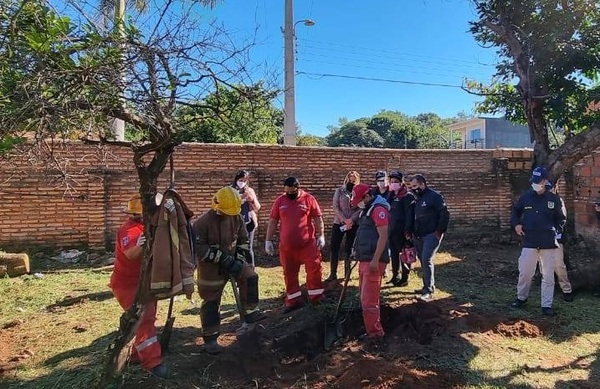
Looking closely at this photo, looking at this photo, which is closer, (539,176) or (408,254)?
(539,176)

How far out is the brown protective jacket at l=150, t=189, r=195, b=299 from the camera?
361 cm

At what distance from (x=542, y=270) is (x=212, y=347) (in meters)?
4.16

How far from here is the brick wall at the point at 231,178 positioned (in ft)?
28.6

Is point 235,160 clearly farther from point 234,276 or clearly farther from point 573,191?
point 573,191

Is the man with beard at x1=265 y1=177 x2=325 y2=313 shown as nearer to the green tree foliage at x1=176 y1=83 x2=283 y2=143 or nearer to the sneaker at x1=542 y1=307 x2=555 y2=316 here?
the green tree foliage at x1=176 y1=83 x2=283 y2=143

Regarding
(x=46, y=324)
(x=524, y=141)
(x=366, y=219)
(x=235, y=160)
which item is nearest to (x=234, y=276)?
(x=366, y=219)

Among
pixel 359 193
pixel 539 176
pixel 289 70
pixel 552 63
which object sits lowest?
pixel 359 193

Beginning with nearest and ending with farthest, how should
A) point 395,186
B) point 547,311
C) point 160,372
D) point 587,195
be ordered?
point 160,372 < point 547,311 < point 395,186 < point 587,195

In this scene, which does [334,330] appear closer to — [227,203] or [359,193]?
[359,193]

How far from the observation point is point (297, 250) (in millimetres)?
5875

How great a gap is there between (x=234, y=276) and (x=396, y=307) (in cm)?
→ 219

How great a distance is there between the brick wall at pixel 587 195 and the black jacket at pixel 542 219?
4.67 m

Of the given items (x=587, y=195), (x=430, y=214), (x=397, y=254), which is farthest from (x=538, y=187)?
(x=587, y=195)

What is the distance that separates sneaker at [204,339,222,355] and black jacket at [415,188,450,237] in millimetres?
3153
